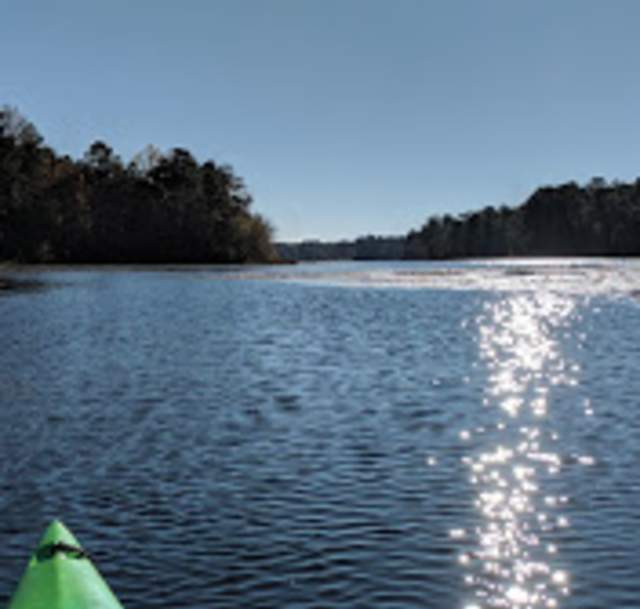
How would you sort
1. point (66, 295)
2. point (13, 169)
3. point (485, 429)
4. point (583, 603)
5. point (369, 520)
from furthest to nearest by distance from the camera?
point (13, 169)
point (66, 295)
point (485, 429)
point (369, 520)
point (583, 603)

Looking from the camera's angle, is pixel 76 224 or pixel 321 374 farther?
pixel 76 224

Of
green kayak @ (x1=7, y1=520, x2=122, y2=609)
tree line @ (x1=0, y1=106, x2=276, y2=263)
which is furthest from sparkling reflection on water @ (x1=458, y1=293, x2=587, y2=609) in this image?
tree line @ (x1=0, y1=106, x2=276, y2=263)

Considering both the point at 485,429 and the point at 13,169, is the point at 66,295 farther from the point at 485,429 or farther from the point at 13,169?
the point at 13,169

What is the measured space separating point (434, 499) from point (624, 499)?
2.79 metres

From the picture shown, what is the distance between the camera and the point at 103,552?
36.3 feet

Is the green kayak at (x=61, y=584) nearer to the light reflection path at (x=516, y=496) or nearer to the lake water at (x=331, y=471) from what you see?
the lake water at (x=331, y=471)

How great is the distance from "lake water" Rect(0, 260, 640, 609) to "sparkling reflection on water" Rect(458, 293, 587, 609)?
4 cm

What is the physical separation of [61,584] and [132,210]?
183275mm

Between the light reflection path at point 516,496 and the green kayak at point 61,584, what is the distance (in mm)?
3864

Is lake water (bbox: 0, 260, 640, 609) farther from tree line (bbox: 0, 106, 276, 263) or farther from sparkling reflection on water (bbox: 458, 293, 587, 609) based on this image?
tree line (bbox: 0, 106, 276, 263)

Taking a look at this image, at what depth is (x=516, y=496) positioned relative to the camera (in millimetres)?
13914

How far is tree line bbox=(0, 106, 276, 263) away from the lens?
164 meters

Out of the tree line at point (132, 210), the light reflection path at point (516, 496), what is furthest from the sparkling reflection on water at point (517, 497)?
the tree line at point (132, 210)

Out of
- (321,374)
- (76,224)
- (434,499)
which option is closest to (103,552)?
(434,499)
